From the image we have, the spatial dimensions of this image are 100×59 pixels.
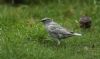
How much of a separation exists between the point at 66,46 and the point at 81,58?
0.83 meters

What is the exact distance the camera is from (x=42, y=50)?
741 centimetres

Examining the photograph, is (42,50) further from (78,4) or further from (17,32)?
(78,4)

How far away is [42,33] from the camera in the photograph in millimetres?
8742

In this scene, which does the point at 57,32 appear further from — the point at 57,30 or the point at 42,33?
the point at 42,33

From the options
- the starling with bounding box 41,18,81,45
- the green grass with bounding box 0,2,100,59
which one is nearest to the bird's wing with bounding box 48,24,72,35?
the starling with bounding box 41,18,81,45

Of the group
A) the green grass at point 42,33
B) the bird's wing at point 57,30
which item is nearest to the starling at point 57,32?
the bird's wing at point 57,30

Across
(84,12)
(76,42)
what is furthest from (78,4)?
(76,42)

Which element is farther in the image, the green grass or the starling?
the starling

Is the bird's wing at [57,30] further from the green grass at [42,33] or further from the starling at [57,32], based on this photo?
the green grass at [42,33]

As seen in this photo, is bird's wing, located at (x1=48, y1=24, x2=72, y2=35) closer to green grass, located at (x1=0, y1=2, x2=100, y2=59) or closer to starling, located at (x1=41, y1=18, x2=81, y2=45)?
starling, located at (x1=41, y1=18, x2=81, y2=45)

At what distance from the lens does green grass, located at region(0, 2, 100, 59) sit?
24.0 ft

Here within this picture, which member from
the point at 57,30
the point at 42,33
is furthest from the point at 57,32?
the point at 42,33

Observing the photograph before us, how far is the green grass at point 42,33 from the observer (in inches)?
288

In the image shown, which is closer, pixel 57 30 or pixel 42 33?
pixel 57 30
